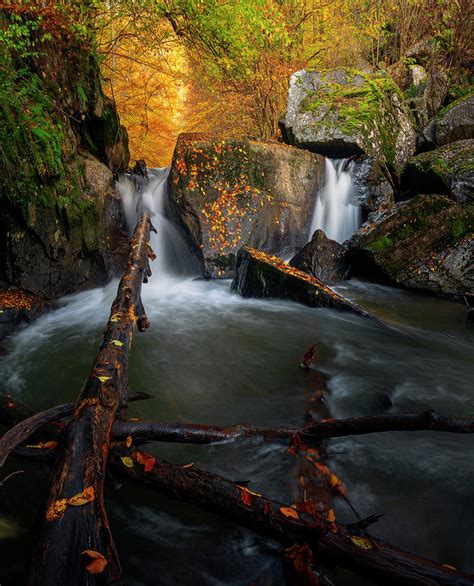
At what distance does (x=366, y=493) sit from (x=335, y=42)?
16742 millimetres

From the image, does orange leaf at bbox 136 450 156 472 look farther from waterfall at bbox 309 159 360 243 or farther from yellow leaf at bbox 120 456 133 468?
waterfall at bbox 309 159 360 243

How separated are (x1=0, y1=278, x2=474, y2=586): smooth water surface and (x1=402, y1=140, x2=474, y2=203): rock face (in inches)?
117

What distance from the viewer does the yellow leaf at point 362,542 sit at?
141 centimetres

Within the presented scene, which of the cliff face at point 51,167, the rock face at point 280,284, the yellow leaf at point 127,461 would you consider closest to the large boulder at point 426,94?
the rock face at point 280,284

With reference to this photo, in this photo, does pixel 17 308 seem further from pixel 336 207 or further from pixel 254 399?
pixel 336 207

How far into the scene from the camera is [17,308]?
207 inches

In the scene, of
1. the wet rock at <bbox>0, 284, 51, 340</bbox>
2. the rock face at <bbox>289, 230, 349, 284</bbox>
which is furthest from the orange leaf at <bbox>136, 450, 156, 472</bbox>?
the rock face at <bbox>289, 230, 349, 284</bbox>

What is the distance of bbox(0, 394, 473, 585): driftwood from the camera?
4.42ft

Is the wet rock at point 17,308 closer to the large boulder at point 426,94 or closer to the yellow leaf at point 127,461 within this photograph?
the yellow leaf at point 127,461

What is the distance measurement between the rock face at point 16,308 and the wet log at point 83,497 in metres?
3.63

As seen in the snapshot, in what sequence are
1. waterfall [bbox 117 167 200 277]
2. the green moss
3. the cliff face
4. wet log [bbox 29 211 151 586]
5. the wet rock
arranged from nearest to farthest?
wet log [bbox 29 211 151 586] < the cliff face < the wet rock < the green moss < waterfall [bbox 117 167 200 277]

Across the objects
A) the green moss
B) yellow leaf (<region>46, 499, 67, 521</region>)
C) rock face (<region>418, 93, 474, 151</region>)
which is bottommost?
yellow leaf (<region>46, 499, 67, 521</region>)

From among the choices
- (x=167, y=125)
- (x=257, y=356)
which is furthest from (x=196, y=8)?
(x=167, y=125)

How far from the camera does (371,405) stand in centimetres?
336
